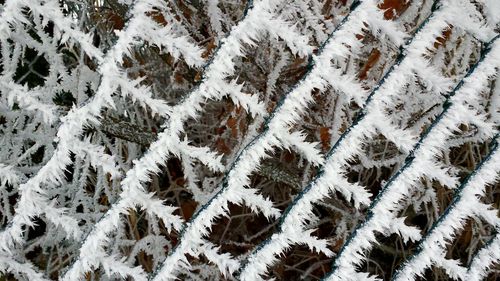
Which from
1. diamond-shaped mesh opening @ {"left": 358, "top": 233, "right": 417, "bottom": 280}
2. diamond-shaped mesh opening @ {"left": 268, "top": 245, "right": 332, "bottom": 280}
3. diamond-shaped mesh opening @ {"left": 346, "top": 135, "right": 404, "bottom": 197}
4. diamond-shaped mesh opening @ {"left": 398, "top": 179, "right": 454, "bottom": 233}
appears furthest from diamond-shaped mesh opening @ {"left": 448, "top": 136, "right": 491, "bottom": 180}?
diamond-shaped mesh opening @ {"left": 268, "top": 245, "right": 332, "bottom": 280}

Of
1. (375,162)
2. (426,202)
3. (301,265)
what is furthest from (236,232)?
(426,202)

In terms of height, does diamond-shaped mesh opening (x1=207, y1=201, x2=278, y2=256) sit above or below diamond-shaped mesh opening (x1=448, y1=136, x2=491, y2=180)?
below

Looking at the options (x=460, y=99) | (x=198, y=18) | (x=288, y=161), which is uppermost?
(x=460, y=99)

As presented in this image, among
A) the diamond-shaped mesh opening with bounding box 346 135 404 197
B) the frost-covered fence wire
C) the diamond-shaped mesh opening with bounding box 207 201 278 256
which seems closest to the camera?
the frost-covered fence wire

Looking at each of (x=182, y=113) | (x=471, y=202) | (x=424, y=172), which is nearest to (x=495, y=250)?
(x=471, y=202)

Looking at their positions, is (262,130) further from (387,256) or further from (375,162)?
(387,256)

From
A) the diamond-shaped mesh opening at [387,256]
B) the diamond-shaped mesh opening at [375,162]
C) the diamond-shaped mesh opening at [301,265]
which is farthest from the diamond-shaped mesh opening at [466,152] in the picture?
the diamond-shaped mesh opening at [301,265]

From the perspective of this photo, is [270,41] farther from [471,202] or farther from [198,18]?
[471,202]

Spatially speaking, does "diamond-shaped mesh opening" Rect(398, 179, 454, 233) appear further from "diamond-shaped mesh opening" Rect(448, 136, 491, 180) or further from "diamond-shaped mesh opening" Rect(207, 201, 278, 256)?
"diamond-shaped mesh opening" Rect(207, 201, 278, 256)

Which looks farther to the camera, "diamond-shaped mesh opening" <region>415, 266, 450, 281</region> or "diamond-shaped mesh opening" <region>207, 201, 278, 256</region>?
"diamond-shaped mesh opening" <region>207, 201, 278, 256</region>

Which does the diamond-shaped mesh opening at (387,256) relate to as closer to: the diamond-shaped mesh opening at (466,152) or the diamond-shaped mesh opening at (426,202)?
the diamond-shaped mesh opening at (426,202)

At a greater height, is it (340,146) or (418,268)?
(340,146)
